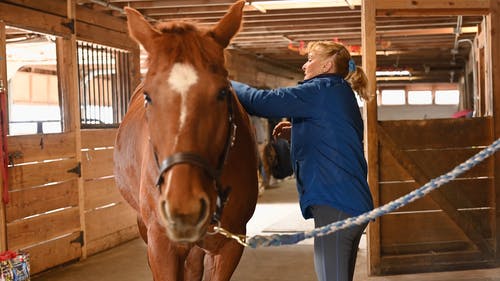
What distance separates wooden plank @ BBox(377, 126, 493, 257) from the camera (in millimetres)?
4238

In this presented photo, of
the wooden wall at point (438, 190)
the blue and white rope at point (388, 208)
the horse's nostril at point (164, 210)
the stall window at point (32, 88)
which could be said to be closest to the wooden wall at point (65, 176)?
the stall window at point (32, 88)

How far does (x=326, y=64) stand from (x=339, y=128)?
272 millimetres

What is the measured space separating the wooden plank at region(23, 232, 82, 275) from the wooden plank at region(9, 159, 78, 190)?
50 centimetres

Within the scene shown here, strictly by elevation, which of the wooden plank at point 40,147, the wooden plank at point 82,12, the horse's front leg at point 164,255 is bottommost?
the horse's front leg at point 164,255

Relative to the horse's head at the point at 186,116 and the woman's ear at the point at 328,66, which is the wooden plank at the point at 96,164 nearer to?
the woman's ear at the point at 328,66

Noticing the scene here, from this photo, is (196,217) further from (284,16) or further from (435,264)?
(284,16)

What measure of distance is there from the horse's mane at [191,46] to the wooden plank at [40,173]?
3023mm

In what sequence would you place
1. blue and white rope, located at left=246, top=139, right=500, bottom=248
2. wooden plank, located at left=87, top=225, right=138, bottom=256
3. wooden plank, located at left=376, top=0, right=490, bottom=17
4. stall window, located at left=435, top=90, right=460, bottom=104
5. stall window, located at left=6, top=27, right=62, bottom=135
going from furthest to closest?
stall window, located at left=435, top=90, right=460, bottom=104
stall window, located at left=6, top=27, right=62, bottom=135
wooden plank, located at left=87, top=225, right=138, bottom=256
wooden plank, located at left=376, top=0, right=490, bottom=17
blue and white rope, located at left=246, top=139, right=500, bottom=248

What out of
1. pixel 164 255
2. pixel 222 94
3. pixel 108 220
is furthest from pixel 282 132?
pixel 108 220

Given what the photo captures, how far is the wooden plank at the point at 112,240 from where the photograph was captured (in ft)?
17.3

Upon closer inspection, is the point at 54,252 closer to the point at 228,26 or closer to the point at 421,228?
the point at 421,228

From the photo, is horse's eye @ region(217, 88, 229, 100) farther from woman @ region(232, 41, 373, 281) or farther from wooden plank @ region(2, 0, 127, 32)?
wooden plank @ region(2, 0, 127, 32)

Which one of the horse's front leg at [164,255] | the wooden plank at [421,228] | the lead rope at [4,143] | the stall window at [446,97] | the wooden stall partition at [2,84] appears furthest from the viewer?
the stall window at [446,97]

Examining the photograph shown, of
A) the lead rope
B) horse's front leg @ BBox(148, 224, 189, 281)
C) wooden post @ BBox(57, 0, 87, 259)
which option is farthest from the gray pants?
wooden post @ BBox(57, 0, 87, 259)
